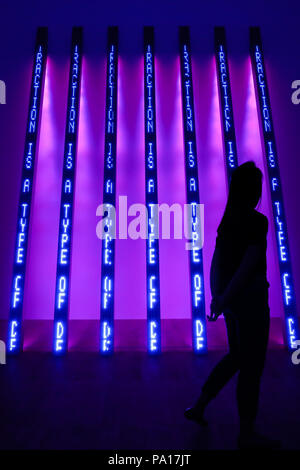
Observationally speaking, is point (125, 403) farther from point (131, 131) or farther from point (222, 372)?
point (131, 131)

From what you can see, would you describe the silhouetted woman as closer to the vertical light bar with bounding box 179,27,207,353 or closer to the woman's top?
the woman's top

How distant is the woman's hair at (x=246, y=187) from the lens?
1.42m

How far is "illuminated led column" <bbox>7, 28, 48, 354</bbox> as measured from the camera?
114 inches

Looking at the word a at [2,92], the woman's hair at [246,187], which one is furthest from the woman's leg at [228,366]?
the word a at [2,92]

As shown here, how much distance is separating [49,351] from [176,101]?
3.27 metres

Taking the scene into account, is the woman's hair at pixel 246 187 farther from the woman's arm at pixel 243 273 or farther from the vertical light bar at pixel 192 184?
the vertical light bar at pixel 192 184

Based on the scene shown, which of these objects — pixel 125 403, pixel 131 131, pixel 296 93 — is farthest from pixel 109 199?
pixel 296 93

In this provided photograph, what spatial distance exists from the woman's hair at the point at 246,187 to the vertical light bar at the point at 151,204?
168 centimetres

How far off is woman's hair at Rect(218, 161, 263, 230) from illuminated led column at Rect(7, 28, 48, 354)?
7.66 ft

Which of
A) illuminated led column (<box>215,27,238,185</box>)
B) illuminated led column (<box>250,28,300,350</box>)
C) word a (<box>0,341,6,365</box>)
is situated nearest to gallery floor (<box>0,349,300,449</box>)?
word a (<box>0,341,6,365</box>)

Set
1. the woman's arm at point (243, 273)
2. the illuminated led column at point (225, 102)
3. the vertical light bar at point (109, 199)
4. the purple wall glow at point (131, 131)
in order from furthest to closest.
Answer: the purple wall glow at point (131, 131), the illuminated led column at point (225, 102), the vertical light bar at point (109, 199), the woman's arm at point (243, 273)

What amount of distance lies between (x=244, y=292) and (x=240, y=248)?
20cm

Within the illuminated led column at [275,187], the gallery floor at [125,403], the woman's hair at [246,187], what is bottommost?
the gallery floor at [125,403]

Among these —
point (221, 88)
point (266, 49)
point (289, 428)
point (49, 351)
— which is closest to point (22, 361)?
point (49, 351)
